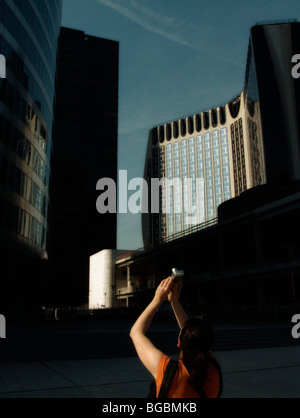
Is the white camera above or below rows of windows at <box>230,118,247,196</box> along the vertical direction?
below

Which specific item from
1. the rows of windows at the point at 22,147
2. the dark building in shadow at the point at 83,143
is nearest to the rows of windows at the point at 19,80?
the rows of windows at the point at 22,147

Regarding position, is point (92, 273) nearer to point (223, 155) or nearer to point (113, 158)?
point (113, 158)

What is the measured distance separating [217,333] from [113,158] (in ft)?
470

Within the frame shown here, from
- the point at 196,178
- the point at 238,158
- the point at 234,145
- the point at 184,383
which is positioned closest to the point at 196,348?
the point at 184,383

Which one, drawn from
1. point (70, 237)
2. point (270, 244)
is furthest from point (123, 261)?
point (270, 244)

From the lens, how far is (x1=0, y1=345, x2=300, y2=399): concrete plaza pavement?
312 inches

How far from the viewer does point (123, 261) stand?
97750 mm

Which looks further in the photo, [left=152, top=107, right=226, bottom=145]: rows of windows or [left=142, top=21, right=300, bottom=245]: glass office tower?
[left=152, top=107, right=226, bottom=145]: rows of windows

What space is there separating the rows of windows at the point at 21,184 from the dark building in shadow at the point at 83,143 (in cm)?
8942

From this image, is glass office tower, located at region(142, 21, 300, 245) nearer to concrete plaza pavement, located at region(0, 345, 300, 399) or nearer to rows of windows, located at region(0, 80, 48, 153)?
rows of windows, located at region(0, 80, 48, 153)

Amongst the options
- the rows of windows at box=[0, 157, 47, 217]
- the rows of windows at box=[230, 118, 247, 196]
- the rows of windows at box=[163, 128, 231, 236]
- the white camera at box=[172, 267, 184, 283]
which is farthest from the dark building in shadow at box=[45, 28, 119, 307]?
the white camera at box=[172, 267, 184, 283]

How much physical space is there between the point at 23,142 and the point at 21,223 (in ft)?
24.7

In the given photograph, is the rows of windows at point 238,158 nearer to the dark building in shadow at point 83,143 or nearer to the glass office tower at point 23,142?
the dark building in shadow at point 83,143

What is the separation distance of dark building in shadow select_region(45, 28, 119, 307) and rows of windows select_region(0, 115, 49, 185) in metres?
90.1
